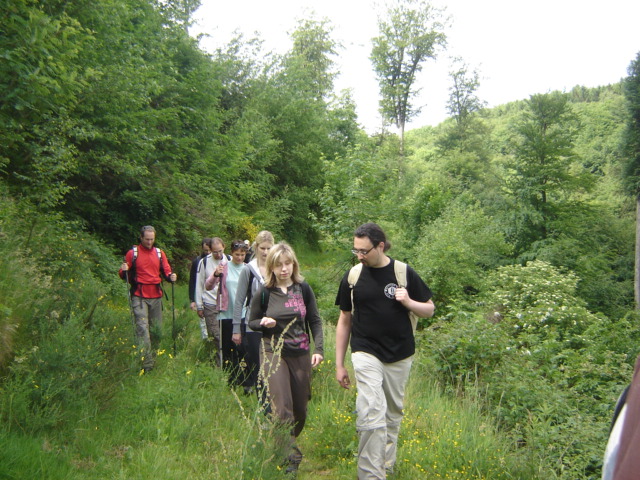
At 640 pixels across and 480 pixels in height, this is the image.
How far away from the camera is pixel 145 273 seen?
733 centimetres

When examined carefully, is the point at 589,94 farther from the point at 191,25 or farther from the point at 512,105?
the point at 191,25

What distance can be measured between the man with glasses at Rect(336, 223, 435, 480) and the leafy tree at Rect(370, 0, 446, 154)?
35.4 metres

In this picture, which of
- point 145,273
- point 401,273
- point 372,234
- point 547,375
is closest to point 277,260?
point 372,234

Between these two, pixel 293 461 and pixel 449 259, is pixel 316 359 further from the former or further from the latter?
pixel 449 259

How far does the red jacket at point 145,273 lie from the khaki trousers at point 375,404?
3.99m

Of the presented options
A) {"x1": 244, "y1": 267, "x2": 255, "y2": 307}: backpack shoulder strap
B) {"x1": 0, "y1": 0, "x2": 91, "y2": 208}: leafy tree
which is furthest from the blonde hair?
{"x1": 0, "y1": 0, "x2": 91, "y2": 208}: leafy tree

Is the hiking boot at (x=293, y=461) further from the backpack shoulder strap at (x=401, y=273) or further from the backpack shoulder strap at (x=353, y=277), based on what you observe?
the backpack shoulder strap at (x=401, y=273)

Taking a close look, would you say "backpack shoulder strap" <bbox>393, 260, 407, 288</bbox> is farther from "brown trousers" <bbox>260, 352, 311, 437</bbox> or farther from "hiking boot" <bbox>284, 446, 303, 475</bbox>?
"hiking boot" <bbox>284, 446, 303, 475</bbox>

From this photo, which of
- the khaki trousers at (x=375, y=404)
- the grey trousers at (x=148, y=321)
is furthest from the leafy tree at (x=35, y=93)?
the khaki trousers at (x=375, y=404)

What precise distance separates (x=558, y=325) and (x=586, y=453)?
28.6ft

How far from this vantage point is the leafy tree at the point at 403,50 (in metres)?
36.7

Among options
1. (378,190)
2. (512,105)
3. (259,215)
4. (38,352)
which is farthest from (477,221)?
(512,105)

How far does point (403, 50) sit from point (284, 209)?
15.6 m

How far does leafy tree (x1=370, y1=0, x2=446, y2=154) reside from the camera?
120 feet
